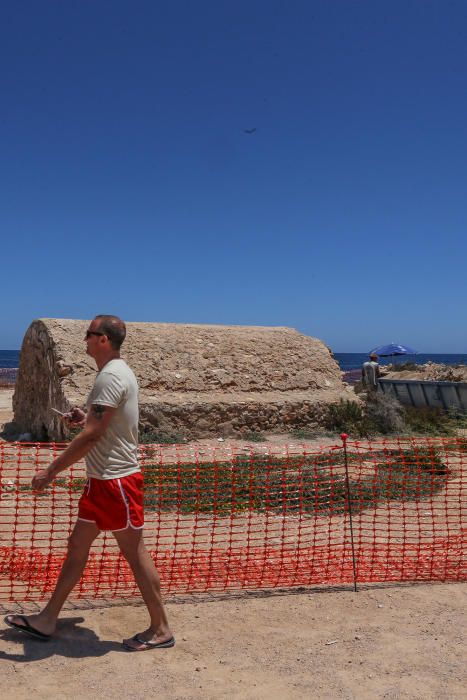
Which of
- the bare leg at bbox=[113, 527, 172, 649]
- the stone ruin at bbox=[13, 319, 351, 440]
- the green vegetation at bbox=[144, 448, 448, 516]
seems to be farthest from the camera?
the stone ruin at bbox=[13, 319, 351, 440]

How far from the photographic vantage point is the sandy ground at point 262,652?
11.5ft

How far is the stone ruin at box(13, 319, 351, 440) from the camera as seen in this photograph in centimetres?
1212

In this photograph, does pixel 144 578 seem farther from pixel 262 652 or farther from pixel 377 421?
pixel 377 421

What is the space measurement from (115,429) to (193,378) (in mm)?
9334

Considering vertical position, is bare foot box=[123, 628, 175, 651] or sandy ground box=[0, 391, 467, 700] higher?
bare foot box=[123, 628, 175, 651]

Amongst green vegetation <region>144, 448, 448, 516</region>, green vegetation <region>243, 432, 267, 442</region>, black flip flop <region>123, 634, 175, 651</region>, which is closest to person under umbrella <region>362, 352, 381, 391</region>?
green vegetation <region>243, 432, 267, 442</region>

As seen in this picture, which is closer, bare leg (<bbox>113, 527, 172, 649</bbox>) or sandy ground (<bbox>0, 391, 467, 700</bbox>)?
sandy ground (<bbox>0, 391, 467, 700</bbox>)

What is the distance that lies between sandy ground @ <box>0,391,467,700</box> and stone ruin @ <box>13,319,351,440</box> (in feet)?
23.6

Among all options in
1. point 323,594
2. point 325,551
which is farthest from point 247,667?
point 325,551

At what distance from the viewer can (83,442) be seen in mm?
3639

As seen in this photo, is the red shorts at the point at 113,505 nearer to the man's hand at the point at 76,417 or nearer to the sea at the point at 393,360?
the man's hand at the point at 76,417

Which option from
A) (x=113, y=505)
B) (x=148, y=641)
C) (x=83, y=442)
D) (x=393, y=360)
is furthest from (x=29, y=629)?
(x=393, y=360)

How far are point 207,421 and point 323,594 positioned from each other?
25.3ft

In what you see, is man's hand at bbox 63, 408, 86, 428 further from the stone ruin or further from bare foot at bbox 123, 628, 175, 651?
the stone ruin
